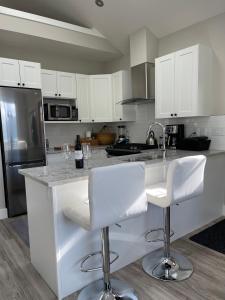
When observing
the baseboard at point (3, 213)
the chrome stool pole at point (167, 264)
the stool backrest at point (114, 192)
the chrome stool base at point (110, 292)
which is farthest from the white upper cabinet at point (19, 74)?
the chrome stool base at point (110, 292)

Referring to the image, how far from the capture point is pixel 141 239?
2.27 meters

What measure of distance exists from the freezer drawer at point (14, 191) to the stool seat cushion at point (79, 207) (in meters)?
1.88

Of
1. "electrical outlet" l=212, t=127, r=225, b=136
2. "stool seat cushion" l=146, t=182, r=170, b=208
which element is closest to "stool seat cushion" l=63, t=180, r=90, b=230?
"stool seat cushion" l=146, t=182, r=170, b=208

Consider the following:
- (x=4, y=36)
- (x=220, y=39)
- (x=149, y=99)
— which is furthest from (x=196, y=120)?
(x=4, y=36)

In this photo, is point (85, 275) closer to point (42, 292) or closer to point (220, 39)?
point (42, 292)

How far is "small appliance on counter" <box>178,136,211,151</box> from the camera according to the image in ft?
10.1

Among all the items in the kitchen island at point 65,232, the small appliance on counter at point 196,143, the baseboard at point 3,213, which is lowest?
the baseboard at point 3,213

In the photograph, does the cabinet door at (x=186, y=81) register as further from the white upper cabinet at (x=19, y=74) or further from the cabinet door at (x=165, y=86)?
the white upper cabinet at (x=19, y=74)

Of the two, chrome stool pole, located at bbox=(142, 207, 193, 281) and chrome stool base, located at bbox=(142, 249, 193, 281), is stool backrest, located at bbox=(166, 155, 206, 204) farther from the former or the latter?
chrome stool base, located at bbox=(142, 249, 193, 281)

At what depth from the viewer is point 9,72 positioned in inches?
129

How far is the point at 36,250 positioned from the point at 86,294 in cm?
61

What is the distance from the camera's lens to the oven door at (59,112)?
3.95m

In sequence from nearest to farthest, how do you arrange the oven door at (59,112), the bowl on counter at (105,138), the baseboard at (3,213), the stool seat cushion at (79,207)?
the stool seat cushion at (79,207) < the baseboard at (3,213) < the oven door at (59,112) < the bowl on counter at (105,138)

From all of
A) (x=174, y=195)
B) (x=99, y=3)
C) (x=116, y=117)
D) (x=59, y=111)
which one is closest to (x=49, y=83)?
(x=59, y=111)
